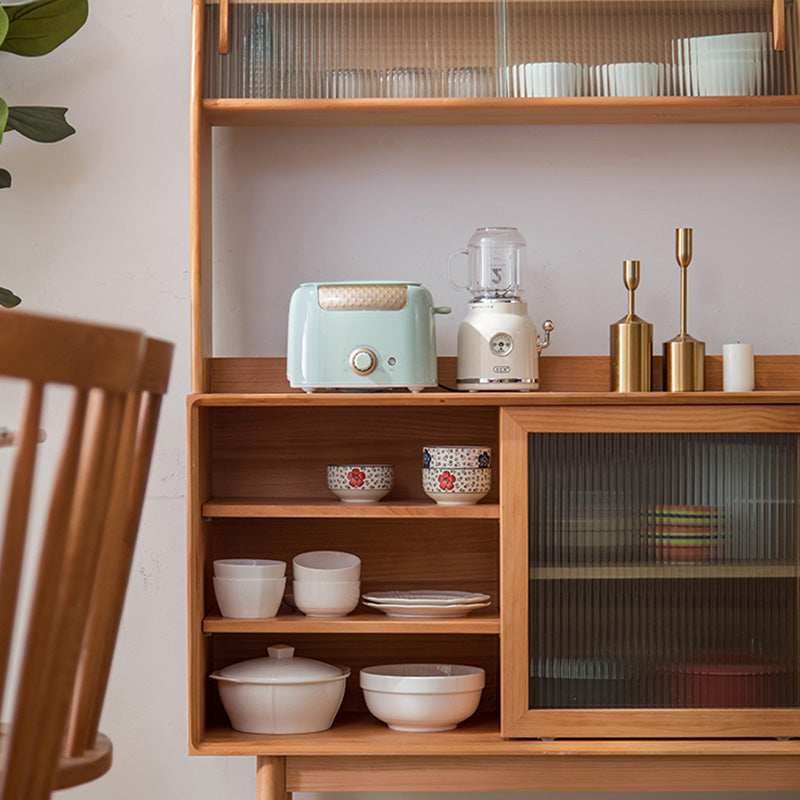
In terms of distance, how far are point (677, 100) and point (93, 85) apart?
4.04 feet

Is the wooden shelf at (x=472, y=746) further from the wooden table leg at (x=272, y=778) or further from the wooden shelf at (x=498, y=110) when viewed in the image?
the wooden shelf at (x=498, y=110)

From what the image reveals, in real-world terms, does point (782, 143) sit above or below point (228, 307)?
above

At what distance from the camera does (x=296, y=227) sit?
7.55 ft

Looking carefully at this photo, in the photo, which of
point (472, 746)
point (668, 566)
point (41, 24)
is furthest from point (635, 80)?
point (472, 746)

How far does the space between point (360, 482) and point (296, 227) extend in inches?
24.1

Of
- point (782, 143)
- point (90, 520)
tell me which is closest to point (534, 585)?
point (782, 143)

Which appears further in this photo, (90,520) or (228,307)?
(228,307)

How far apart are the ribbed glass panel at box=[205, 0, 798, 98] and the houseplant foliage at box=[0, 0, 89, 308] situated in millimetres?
291

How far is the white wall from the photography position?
2.29 metres

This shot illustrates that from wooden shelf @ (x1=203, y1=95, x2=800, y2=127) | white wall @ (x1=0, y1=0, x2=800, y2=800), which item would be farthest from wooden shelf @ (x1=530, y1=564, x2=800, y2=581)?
wooden shelf @ (x1=203, y1=95, x2=800, y2=127)

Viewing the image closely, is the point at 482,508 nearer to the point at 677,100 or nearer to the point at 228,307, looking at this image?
the point at 228,307

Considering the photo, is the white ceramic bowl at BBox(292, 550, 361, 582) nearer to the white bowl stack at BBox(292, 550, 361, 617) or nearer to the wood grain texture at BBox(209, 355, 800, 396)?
the white bowl stack at BBox(292, 550, 361, 617)

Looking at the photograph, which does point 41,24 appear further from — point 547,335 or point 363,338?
point 547,335

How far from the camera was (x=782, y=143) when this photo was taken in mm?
2299
